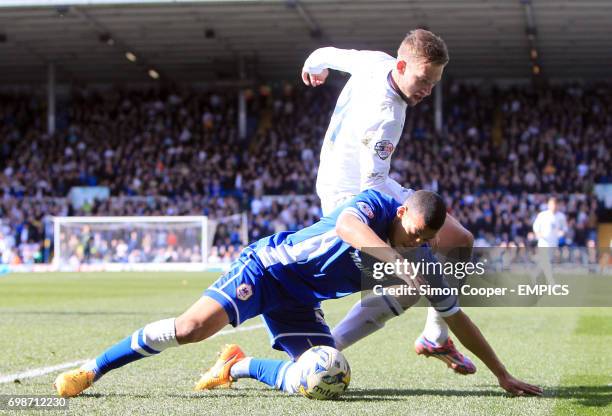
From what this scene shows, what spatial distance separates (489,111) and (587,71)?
174 inches

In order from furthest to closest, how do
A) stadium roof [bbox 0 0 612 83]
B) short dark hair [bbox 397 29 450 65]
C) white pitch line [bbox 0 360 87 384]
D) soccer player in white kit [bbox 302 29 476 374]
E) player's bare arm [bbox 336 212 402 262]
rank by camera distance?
stadium roof [bbox 0 0 612 83] < white pitch line [bbox 0 360 87 384] < soccer player in white kit [bbox 302 29 476 374] < short dark hair [bbox 397 29 450 65] < player's bare arm [bbox 336 212 402 262]

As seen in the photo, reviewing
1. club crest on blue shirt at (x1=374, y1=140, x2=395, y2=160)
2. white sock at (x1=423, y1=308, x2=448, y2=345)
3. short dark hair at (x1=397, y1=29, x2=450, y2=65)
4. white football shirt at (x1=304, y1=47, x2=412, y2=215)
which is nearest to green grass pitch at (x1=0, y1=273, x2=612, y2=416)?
white sock at (x1=423, y1=308, x2=448, y2=345)

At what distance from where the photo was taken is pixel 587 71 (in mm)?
38750

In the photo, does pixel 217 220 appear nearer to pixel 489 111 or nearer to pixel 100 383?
pixel 489 111

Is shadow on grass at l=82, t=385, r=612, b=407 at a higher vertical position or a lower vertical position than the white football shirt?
lower

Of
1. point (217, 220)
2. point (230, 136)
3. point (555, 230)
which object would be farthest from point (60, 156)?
point (555, 230)

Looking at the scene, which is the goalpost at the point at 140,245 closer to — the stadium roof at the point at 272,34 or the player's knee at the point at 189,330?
the stadium roof at the point at 272,34

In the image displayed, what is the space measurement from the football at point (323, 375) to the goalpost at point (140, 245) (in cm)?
2456

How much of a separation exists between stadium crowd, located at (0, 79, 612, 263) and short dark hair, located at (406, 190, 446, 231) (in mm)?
25188

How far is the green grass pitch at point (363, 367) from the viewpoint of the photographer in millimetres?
4930

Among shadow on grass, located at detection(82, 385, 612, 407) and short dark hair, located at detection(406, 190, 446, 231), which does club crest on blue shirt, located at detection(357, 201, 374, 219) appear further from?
shadow on grass, located at detection(82, 385, 612, 407)

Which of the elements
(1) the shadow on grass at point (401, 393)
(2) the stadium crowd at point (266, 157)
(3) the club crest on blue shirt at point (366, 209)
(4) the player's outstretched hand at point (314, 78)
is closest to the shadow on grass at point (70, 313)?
(4) the player's outstretched hand at point (314, 78)

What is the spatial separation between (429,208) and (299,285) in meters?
0.87

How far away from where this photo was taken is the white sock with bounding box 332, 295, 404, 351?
5898 mm
